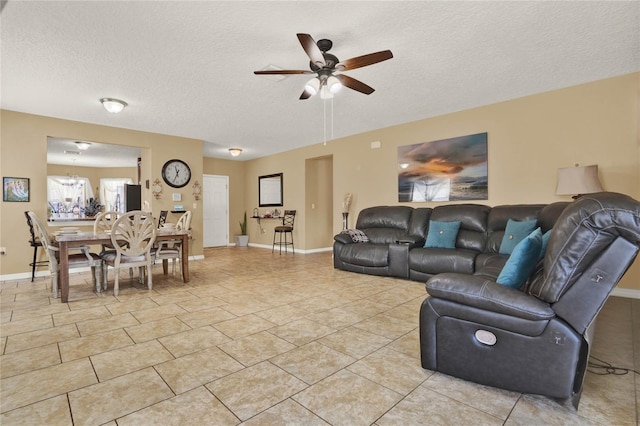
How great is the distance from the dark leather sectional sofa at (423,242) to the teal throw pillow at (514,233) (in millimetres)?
94

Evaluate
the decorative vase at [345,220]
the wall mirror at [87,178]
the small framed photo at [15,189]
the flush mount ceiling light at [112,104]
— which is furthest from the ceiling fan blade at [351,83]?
the wall mirror at [87,178]

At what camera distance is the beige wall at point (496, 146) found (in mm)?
3648

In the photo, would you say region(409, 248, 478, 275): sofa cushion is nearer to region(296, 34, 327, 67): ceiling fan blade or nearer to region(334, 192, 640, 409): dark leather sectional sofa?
region(334, 192, 640, 409): dark leather sectional sofa

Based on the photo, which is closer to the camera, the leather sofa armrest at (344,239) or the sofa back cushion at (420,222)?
the sofa back cushion at (420,222)

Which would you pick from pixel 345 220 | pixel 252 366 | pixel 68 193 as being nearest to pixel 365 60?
pixel 252 366

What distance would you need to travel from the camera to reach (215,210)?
8.90m

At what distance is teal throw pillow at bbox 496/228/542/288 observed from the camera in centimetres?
176

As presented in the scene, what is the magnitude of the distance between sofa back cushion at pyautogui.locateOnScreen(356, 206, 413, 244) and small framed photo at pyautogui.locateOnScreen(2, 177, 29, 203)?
18.0 ft

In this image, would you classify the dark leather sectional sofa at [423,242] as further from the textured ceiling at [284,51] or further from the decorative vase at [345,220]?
the textured ceiling at [284,51]

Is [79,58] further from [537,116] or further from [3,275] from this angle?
[537,116]

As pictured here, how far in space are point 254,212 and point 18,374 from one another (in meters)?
7.39

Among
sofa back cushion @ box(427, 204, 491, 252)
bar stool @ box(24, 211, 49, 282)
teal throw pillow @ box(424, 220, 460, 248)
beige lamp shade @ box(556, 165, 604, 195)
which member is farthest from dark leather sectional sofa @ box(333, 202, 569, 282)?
bar stool @ box(24, 211, 49, 282)

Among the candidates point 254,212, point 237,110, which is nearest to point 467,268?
point 237,110

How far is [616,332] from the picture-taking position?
2498mm
